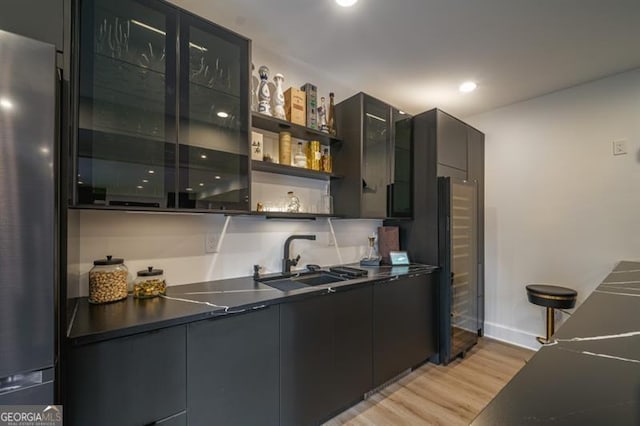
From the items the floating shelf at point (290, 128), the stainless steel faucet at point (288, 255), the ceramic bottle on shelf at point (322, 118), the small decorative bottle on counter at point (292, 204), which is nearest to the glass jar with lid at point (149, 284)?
the stainless steel faucet at point (288, 255)

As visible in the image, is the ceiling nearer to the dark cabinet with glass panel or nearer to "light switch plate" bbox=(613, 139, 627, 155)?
the dark cabinet with glass panel

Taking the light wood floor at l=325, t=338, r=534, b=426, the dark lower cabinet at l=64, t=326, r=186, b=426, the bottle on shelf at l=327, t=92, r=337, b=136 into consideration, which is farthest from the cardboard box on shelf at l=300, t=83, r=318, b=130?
the light wood floor at l=325, t=338, r=534, b=426

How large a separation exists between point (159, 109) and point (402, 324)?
87.7 inches

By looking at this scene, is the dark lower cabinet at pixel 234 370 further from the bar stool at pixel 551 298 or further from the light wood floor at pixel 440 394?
the bar stool at pixel 551 298

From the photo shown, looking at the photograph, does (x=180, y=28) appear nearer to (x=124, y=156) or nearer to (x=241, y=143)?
(x=241, y=143)

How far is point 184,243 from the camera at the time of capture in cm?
171

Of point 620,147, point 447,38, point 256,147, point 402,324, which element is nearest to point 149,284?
point 256,147

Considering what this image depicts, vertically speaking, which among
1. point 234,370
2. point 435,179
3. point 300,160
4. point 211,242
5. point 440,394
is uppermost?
point 300,160

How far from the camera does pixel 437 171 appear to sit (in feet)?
8.28

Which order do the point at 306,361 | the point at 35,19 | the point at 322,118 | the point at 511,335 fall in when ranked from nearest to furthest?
the point at 35,19 < the point at 306,361 < the point at 322,118 < the point at 511,335

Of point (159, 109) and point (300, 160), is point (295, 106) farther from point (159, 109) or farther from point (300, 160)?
point (159, 109)

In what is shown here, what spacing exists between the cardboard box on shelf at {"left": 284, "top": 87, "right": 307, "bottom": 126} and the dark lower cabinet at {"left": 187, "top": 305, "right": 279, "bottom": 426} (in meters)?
1.40

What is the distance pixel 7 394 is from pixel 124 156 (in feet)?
3.17

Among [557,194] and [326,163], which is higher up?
[326,163]
